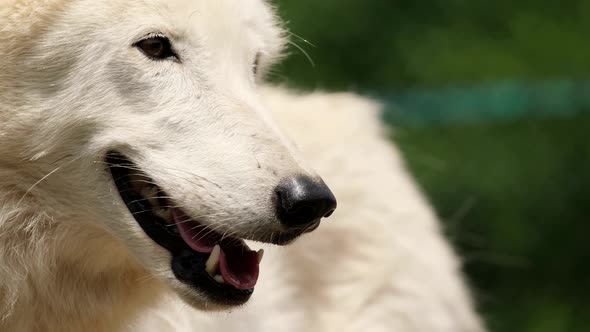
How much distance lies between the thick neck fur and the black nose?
0.53m

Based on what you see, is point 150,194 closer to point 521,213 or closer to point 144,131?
point 144,131

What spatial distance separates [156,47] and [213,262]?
600mm

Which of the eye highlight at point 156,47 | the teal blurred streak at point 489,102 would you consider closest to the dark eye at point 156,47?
the eye highlight at point 156,47

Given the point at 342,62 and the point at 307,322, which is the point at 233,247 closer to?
the point at 307,322

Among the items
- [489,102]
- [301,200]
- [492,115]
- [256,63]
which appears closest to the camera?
[301,200]

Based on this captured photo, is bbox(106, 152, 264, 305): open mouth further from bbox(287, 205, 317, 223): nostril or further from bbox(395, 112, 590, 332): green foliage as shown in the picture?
bbox(395, 112, 590, 332): green foliage

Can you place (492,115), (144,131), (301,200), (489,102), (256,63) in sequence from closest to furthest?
(301,200) < (144,131) < (256,63) < (492,115) < (489,102)

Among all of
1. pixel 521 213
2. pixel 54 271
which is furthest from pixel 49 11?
pixel 521 213

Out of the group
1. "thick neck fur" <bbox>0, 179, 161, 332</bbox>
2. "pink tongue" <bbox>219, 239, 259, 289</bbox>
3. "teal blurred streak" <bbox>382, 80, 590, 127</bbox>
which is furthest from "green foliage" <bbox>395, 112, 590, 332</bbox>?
"thick neck fur" <bbox>0, 179, 161, 332</bbox>

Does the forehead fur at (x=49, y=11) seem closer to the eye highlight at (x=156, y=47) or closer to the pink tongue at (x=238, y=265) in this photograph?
the eye highlight at (x=156, y=47)

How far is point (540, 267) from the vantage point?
240 inches

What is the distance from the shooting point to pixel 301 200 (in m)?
2.75

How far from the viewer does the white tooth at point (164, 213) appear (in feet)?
9.69

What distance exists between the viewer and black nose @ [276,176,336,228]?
→ 2.75 m
